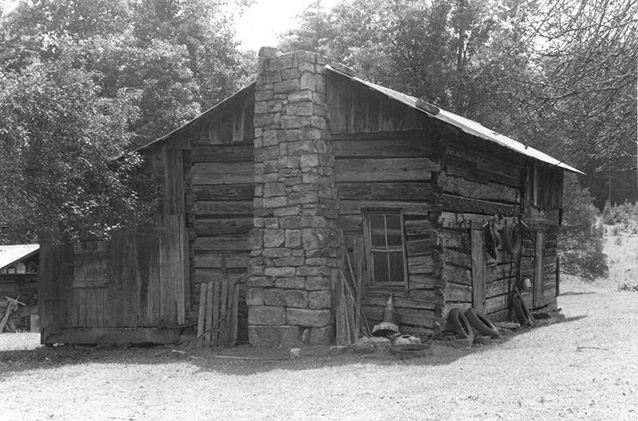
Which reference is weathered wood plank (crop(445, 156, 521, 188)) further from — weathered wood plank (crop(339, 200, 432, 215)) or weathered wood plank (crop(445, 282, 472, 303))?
weathered wood plank (crop(445, 282, 472, 303))

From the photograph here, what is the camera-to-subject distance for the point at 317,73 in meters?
13.5

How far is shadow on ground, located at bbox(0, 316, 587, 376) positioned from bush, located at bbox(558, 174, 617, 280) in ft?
55.6

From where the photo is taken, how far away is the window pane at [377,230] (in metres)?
13.9

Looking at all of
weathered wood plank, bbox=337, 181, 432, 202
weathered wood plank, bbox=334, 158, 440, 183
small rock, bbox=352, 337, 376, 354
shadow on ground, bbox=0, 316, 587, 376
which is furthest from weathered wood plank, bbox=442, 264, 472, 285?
small rock, bbox=352, 337, 376, 354

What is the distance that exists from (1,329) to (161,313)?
477 inches

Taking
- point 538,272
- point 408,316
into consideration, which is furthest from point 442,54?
point 408,316

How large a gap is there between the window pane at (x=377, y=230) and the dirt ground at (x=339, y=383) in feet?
7.53

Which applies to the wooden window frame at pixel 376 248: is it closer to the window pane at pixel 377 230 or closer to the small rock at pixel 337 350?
the window pane at pixel 377 230

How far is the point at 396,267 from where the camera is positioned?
13.8 m

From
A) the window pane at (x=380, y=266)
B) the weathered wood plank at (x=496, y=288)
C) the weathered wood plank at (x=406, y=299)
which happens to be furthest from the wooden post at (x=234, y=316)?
the weathered wood plank at (x=496, y=288)

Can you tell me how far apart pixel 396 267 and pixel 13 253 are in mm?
16211

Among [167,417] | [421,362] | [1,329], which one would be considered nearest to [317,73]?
[421,362]

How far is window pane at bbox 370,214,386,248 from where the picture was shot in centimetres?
1387

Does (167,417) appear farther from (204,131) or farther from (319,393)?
(204,131)
